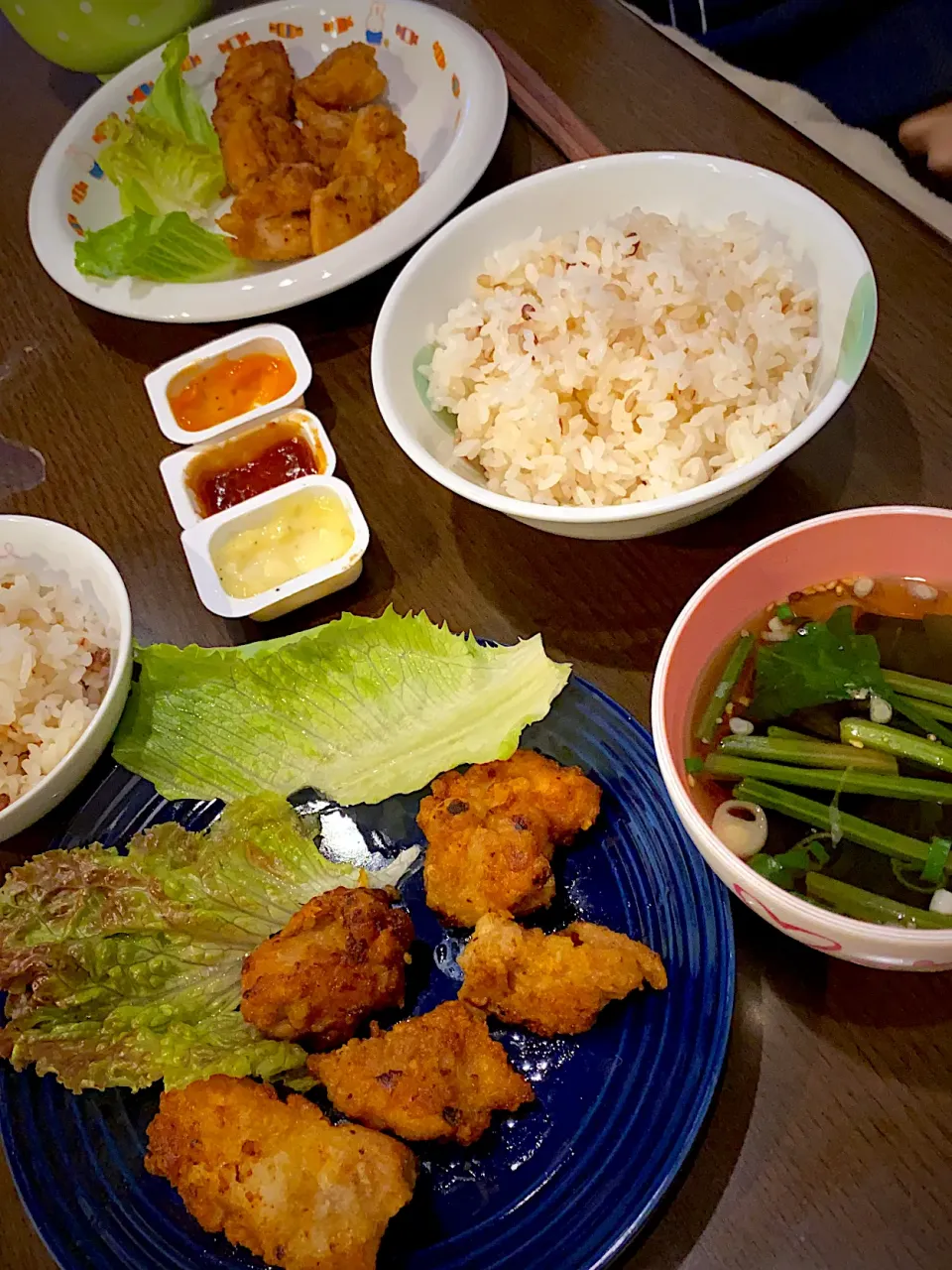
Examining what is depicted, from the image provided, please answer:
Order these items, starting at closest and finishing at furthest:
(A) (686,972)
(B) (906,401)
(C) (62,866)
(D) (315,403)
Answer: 1. (A) (686,972)
2. (C) (62,866)
3. (B) (906,401)
4. (D) (315,403)

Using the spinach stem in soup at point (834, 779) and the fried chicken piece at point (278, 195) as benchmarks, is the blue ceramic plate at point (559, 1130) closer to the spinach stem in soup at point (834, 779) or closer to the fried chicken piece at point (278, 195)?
the spinach stem in soup at point (834, 779)

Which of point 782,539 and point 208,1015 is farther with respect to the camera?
point 208,1015

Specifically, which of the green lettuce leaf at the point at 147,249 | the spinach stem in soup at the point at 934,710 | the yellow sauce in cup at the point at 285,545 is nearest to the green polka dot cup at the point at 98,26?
the green lettuce leaf at the point at 147,249

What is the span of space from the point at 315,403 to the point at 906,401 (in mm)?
1345

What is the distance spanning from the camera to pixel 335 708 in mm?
1931

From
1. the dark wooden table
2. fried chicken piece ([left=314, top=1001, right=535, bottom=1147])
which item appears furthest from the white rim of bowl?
fried chicken piece ([left=314, top=1001, right=535, bottom=1147])

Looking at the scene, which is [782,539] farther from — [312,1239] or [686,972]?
[312,1239]

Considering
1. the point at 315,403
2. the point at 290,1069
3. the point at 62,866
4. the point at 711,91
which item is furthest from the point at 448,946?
the point at 711,91

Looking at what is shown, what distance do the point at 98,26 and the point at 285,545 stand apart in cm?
209

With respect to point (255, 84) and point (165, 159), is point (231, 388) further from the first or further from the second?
point (255, 84)

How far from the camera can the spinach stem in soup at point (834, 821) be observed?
1393mm

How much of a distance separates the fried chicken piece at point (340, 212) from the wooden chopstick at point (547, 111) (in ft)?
1.72

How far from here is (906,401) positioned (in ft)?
6.64

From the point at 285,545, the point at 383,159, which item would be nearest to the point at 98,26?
the point at 383,159
